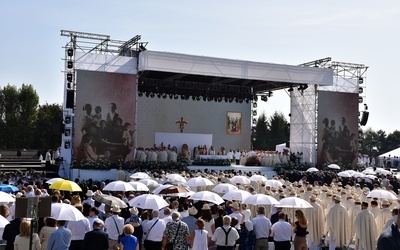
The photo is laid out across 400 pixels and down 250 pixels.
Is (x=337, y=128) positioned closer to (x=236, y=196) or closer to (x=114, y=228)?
(x=236, y=196)

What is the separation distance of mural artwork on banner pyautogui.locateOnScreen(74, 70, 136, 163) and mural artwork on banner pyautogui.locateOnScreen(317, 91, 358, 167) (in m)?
13.3

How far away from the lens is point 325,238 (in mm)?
14875

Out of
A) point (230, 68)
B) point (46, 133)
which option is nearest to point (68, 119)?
point (230, 68)

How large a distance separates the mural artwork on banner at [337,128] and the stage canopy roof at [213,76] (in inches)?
80.4

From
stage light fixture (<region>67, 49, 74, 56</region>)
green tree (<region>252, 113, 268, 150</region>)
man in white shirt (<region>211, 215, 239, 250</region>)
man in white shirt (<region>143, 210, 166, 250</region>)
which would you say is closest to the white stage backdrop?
stage light fixture (<region>67, 49, 74, 56</region>)

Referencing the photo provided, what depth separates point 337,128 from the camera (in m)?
35.8

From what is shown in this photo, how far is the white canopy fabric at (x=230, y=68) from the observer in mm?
28969

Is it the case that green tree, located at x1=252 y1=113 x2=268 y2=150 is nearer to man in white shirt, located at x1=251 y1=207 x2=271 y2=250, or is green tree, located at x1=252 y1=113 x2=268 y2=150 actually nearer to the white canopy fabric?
the white canopy fabric

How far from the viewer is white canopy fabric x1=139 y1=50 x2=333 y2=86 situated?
29.0 m

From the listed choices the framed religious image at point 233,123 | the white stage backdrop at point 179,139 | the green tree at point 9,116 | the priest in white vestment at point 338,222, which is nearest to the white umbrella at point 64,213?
the priest in white vestment at point 338,222

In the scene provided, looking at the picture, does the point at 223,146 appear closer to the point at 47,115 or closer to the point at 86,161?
the point at 86,161

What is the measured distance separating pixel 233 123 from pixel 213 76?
9473 mm

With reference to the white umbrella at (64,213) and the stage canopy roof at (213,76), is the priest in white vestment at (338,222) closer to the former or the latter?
the white umbrella at (64,213)

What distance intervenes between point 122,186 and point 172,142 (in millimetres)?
21853
